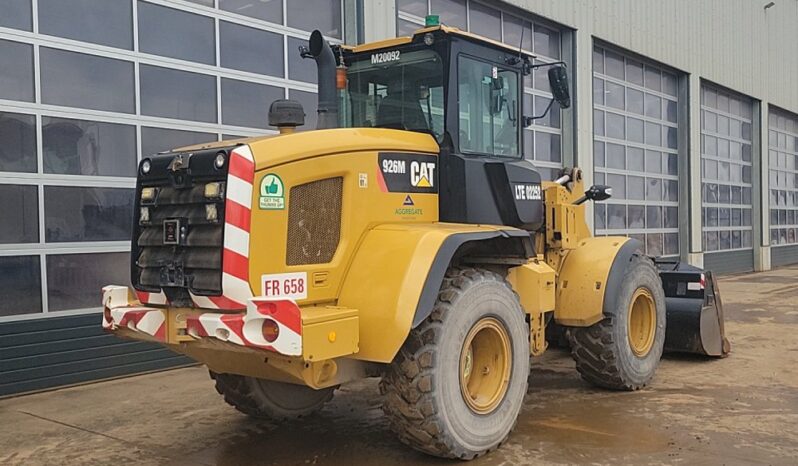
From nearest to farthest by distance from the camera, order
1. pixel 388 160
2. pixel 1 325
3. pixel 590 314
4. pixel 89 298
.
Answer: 1. pixel 388 160
2. pixel 590 314
3. pixel 1 325
4. pixel 89 298

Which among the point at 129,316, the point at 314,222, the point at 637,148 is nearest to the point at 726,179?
the point at 637,148

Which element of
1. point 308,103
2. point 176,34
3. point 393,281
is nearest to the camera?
point 393,281

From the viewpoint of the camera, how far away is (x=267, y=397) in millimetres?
5633

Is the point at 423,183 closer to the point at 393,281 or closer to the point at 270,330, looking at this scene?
the point at 393,281

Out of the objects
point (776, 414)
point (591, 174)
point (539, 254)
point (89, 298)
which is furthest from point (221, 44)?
point (591, 174)

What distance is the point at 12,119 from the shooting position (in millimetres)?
7305

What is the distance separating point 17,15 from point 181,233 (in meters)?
4.20

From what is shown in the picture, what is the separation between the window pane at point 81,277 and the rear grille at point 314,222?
4130mm

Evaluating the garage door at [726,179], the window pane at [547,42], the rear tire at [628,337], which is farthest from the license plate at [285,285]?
the garage door at [726,179]

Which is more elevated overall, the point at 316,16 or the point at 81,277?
the point at 316,16

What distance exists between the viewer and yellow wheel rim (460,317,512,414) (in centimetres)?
508

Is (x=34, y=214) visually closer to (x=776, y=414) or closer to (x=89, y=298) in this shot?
(x=89, y=298)

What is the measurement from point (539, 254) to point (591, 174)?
9.23 meters

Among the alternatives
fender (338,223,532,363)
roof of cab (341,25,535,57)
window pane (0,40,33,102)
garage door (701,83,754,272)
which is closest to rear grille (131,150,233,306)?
fender (338,223,532,363)
